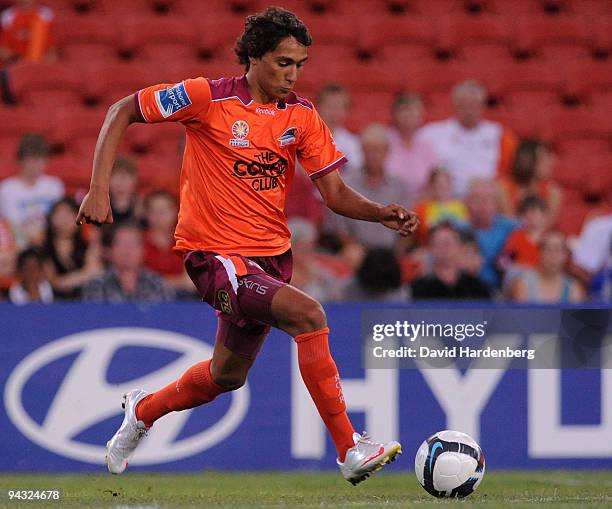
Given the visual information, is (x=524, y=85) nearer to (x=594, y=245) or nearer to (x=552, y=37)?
(x=552, y=37)

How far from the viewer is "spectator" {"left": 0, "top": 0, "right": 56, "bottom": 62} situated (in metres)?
11.0

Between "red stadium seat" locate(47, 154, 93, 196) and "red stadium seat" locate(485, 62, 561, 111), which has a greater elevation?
"red stadium seat" locate(485, 62, 561, 111)

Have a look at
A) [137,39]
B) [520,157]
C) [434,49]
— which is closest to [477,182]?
[520,157]

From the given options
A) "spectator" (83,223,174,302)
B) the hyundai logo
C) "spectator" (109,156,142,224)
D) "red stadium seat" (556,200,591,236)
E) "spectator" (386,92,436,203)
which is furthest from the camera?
"red stadium seat" (556,200,591,236)

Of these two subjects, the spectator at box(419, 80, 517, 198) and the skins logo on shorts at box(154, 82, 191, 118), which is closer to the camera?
the skins logo on shorts at box(154, 82, 191, 118)

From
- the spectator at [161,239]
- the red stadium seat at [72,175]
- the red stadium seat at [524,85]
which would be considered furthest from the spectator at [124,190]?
the red stadium seat at [524,85]

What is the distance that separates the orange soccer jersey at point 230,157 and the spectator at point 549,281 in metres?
3.38

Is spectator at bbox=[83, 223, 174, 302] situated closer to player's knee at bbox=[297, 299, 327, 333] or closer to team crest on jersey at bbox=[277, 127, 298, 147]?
team crest on jersey at bbox=[277, 127, 298, 147]

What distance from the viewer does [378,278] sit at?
816cm

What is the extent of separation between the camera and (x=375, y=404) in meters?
7.58

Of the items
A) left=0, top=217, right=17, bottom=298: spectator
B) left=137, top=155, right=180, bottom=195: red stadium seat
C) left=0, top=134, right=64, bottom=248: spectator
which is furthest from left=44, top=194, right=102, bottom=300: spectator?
left=137, top=155, right=180, bottom=195: red stadium seat

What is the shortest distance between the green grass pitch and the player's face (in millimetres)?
1869

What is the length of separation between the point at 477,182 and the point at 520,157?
2.83 feet

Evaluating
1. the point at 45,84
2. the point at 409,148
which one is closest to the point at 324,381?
the point at 409,148
